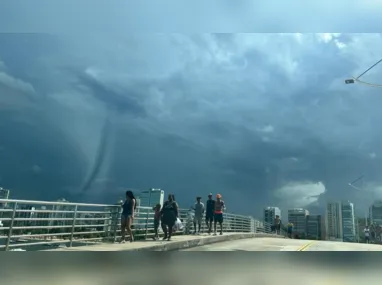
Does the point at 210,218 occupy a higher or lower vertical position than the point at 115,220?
higher

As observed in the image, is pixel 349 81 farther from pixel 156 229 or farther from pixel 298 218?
pixel 156 229

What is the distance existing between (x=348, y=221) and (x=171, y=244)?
3177 mm

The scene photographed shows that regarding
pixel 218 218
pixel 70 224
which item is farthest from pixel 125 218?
pixel 218 218

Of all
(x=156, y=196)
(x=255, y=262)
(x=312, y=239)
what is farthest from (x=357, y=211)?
(x=156, y=196)

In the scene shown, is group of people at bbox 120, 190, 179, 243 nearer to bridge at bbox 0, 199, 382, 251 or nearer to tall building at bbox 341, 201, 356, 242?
bridge at bbox 0, 199, 382, 251

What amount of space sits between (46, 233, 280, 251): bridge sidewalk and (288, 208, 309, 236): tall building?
1.98 ft

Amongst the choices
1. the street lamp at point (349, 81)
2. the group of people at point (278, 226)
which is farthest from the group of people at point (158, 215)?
the street lamp at point (349, 81)

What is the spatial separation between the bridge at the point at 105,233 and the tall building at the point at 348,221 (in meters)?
0.18

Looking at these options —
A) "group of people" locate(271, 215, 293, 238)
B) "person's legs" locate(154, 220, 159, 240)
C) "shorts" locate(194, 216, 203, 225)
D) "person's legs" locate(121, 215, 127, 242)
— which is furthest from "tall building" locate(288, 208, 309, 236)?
"person's legs" locate(121, 215, 127, 242)

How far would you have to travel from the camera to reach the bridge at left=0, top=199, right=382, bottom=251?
204 inches

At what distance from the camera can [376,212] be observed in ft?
19.5

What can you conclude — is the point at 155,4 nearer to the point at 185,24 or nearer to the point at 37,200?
the point at 185,24

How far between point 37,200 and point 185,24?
3.72 m

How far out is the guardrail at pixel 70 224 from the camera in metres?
5.08
